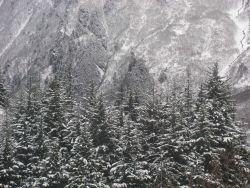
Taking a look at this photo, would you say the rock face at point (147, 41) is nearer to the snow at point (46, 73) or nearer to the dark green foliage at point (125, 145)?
the snow at point (46, 73)

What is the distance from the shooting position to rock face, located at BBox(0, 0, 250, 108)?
553 feet

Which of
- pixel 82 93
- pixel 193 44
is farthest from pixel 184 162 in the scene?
pixel 193 44

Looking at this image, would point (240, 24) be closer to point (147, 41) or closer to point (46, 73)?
point (147, 41)

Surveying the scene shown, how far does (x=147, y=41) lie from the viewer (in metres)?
182

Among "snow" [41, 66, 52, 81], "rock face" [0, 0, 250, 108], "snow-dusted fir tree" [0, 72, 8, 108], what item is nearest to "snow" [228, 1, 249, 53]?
"rock face" [0, 0, 250, 108]

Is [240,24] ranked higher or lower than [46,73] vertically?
higher

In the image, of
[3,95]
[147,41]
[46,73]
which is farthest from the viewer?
[46,73]

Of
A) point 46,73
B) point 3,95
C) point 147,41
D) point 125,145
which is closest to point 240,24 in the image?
point 147,41

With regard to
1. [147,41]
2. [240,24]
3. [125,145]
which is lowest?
[125,145]

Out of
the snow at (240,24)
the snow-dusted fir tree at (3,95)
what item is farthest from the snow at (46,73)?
the snow-dusted fir tree at (3,95)

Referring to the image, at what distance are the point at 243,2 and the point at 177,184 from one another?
169332 millimetres

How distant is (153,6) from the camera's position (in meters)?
195

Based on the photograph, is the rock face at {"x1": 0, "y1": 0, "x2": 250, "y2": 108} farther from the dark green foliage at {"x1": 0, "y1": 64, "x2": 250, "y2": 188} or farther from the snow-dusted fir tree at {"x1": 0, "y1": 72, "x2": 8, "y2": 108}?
the dark green foliage at {"x1": 0, "y1": 64, "x2": 250, "y2": 188}

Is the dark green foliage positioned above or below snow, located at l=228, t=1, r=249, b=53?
below
